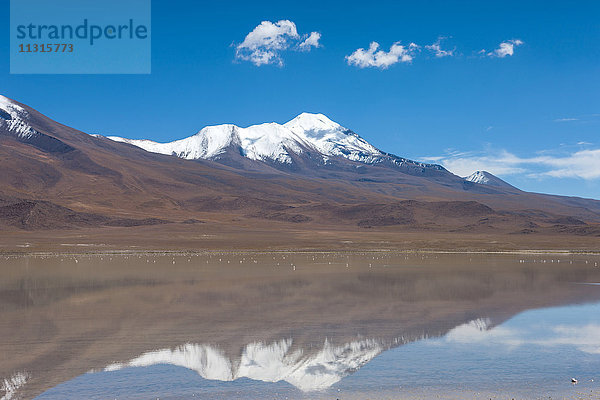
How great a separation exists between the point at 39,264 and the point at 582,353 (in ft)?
138

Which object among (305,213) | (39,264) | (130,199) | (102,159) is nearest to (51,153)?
(102,159)

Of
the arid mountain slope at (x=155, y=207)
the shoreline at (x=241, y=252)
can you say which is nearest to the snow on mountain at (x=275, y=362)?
the shoreline at (x=241, y=252)

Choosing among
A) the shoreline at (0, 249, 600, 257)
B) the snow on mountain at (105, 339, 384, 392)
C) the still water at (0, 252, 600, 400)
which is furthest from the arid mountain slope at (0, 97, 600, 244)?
the snow on mountain at (105, 339, 384, 392)

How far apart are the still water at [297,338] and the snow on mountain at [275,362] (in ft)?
0.18

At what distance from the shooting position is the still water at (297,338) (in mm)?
13102

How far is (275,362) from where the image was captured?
15359mm

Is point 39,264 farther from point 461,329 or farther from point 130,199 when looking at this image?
point 130,199

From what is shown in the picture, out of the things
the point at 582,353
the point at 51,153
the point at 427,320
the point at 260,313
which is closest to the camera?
the point at 582,353

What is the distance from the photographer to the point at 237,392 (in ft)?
41.9

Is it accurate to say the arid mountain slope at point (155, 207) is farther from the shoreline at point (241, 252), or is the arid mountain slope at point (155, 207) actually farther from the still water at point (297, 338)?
the still water at point (297, 338)

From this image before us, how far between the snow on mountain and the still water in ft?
0.18

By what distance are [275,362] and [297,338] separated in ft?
9.82

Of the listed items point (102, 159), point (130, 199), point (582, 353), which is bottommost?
point (582, 353)

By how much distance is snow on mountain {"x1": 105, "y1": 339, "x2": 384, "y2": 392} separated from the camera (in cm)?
1397
